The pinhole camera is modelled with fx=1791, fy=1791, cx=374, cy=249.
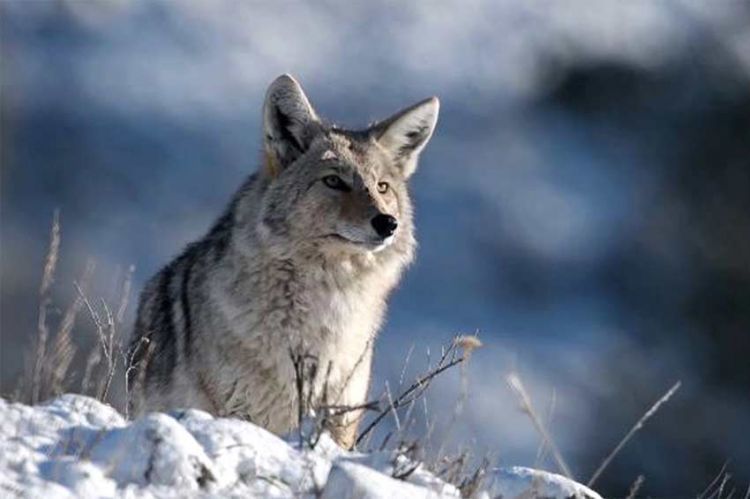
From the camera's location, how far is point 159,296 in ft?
32.7

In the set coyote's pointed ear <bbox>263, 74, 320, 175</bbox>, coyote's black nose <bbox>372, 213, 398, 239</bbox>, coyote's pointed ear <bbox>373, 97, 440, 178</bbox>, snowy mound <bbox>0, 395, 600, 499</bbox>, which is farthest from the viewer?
coyote's pointed ear <bbox>373, 97, 440, 178</bbox>

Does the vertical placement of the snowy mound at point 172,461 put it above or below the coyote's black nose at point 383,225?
below

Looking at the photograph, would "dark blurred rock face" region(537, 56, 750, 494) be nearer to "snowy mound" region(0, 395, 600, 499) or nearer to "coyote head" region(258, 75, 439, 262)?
"coyote head" region(258, 75, 439, 262)

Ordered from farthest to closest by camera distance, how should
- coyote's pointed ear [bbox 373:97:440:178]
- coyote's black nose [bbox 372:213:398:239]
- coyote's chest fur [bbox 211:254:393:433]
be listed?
coyote's pointed ear [bbox 373:97:440:178], coyote's black nose [bbox 372:213:398:239], coyote's chest fur [bbox 211:254:393:433]

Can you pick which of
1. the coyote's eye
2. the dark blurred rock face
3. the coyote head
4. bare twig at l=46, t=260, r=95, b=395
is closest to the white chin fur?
the coyote head

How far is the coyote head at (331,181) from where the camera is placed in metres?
9.33

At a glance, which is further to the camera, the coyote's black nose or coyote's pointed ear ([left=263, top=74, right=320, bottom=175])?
coyote's pointed ear ([left=263, top=74, right=320, bottom=175])

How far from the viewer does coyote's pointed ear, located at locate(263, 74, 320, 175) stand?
32.0 feet

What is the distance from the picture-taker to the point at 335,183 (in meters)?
9.58

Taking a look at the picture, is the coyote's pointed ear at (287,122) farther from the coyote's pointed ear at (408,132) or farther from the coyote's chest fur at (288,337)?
the coyote's chest fur at (288,337)

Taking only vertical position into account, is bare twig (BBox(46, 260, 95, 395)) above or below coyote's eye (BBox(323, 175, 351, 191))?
below

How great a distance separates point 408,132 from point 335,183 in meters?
0.93

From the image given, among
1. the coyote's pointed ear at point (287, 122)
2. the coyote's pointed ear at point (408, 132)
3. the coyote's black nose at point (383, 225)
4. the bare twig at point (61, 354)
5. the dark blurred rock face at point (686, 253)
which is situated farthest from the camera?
the dark blurred rock face at point (686, 253)

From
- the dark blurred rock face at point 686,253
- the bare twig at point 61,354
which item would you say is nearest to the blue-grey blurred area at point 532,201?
the dark blurred rock face at point 686,253
